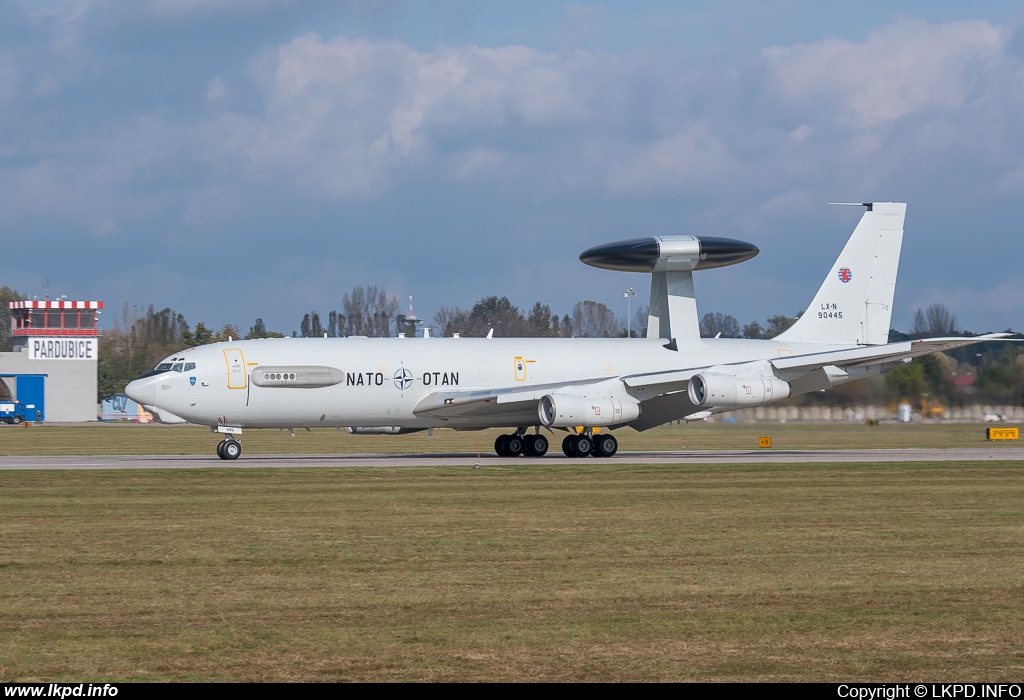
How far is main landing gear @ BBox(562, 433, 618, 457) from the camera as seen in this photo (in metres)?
37.5

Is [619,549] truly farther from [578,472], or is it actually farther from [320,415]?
[320,415]

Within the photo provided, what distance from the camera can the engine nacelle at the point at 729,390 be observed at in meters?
36.7

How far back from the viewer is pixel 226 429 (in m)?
35.3

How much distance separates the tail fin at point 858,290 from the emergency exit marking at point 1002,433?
24.0 feet

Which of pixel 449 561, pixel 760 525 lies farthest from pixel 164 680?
pixel 760 525

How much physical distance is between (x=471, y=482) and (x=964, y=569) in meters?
14.1

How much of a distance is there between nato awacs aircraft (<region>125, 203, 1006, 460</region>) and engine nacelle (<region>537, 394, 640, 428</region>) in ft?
0.15

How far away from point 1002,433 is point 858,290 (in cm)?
967

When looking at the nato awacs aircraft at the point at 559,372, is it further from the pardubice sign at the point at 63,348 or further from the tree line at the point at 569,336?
the pardubice sign at the point at 63,348

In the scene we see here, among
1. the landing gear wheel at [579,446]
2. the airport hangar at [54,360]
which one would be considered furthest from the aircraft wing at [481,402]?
the airport hangar at [54,360]

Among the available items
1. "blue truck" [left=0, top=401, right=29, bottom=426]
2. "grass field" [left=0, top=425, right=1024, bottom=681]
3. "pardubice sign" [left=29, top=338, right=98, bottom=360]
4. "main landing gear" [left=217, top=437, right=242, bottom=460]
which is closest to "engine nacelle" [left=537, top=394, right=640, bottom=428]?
"main landing gear" [left=217, top=437, right=242, bottom=460]

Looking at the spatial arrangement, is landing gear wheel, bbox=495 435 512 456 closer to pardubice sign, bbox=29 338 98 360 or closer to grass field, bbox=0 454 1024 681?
grass field, bbox=0 454 1024 681

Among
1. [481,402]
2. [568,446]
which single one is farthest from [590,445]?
[481,402]

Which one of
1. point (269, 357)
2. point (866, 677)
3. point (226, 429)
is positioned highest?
point (269, 357)
